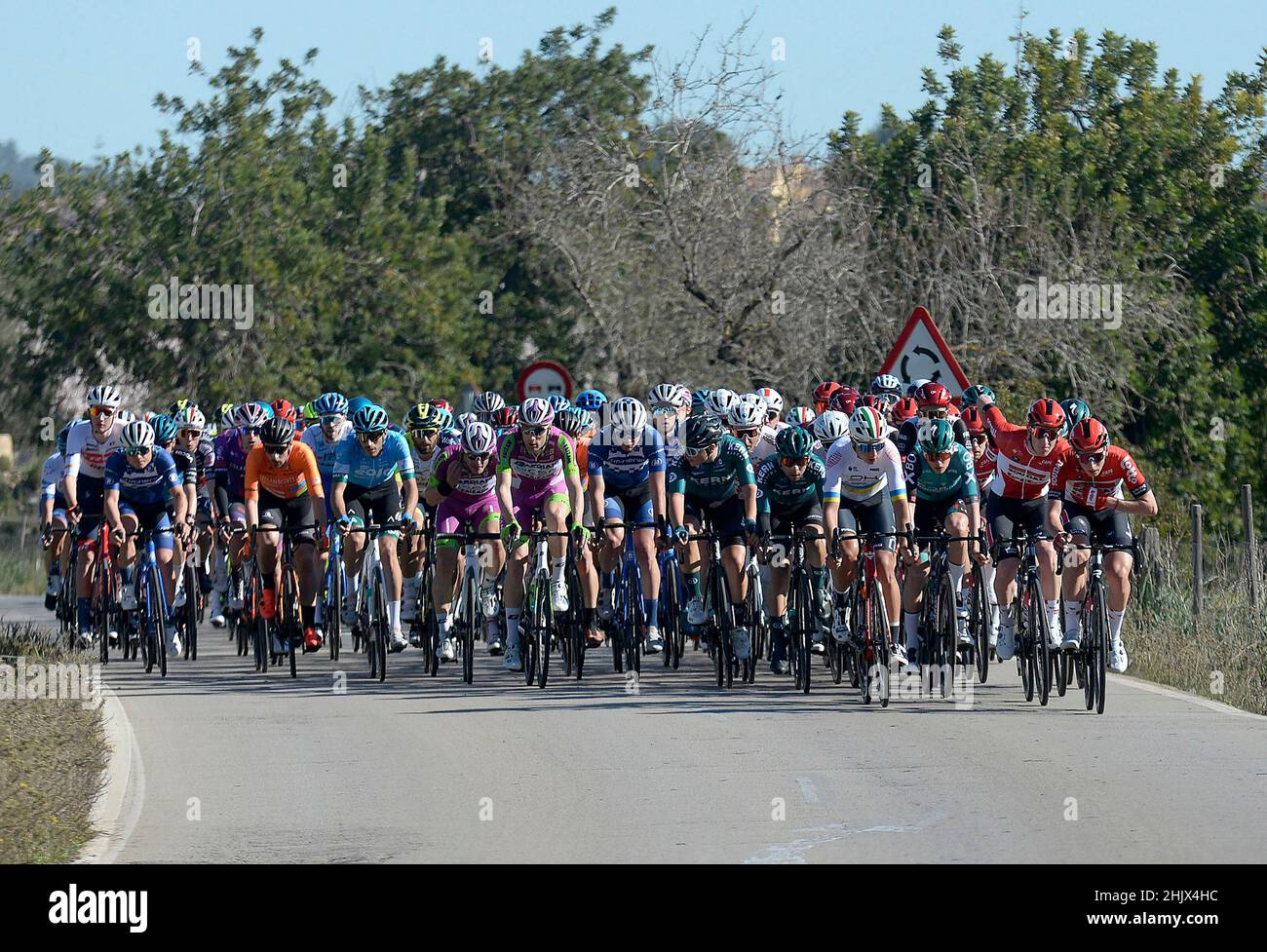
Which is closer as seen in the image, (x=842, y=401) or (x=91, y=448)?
(x=91, y=448)

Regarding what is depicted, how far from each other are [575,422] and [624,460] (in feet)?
1.93

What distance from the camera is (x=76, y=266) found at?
3262cm

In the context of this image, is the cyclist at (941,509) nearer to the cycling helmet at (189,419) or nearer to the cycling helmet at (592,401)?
the cycling helmet at (592,401)

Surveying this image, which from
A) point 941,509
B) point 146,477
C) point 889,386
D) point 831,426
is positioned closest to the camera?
point 941,509

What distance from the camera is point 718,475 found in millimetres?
15898

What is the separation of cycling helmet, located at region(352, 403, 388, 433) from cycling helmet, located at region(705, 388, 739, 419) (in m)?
2.85

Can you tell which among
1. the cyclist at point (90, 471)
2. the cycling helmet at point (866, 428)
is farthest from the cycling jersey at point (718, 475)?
the cyclist at point (90, 471)

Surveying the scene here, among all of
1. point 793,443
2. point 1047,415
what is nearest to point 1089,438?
point 1047,415

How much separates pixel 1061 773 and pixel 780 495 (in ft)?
15.4

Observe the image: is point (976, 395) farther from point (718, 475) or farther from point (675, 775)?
point (675, 775)

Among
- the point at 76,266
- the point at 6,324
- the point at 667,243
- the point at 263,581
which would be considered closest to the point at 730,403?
the point at 263,581

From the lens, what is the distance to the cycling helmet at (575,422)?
1661 centimetres

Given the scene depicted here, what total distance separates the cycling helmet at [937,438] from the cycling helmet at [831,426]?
58 centimetres
